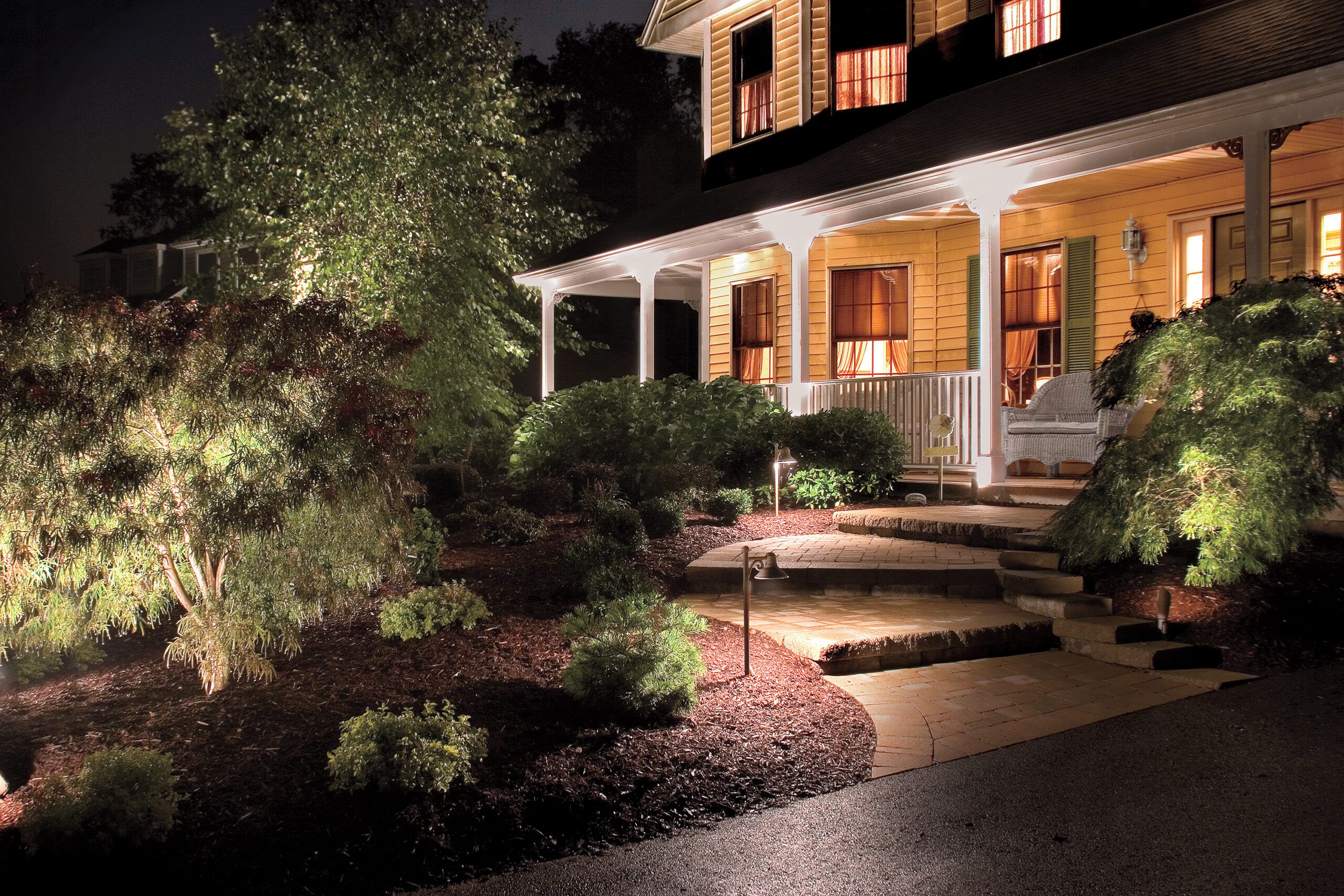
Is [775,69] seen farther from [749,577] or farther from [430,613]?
[430,613]

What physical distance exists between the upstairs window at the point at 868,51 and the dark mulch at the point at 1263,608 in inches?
371

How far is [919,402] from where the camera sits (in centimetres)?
1121

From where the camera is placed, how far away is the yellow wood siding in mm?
14758

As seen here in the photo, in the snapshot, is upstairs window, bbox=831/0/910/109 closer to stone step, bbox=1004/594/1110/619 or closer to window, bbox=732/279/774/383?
window, bbox=732/279/774/383

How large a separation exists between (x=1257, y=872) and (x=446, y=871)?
2.54 metres

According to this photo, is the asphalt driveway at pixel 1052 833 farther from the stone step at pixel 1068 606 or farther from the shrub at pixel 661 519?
the shrub at pixel 661 519

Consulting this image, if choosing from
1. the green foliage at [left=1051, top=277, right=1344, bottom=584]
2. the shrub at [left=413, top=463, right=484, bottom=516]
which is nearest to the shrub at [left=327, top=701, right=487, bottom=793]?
the green foliage at [left=1051, top=277, right=1344, bottom=584]

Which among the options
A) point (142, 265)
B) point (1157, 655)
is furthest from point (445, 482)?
point (142, 265)

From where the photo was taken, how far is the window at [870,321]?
1400 centimetres

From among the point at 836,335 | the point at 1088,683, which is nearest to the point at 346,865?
the point at 1088,683

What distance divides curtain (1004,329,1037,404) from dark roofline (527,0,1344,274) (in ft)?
8.76

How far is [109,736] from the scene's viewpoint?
A: 4293 mm

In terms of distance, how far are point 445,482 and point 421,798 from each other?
9.06 m

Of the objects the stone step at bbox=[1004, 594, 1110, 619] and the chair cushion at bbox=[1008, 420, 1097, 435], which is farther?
the chair cushion at bbox=[1008, 420, 1097, 435]
